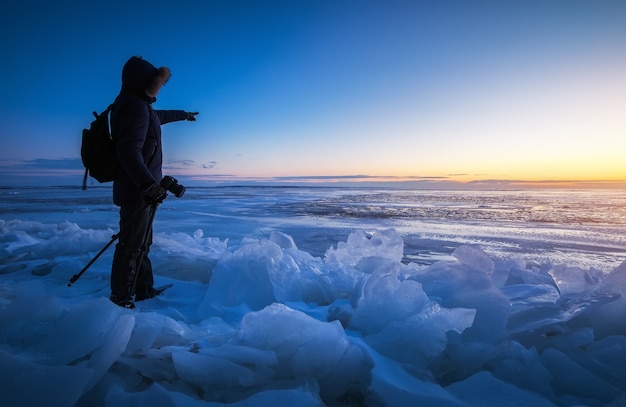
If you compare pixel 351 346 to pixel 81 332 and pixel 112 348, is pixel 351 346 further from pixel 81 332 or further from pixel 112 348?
pixel 81 332

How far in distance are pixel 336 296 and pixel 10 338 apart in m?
2.05

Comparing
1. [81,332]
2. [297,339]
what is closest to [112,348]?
[81,332]

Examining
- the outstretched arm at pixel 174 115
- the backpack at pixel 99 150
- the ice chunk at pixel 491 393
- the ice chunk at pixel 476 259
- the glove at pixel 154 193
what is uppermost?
the outstretched arm at pixel 174 115

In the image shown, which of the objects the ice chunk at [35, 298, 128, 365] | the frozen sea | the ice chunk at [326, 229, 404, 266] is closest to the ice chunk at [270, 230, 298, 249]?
the ice chunk at [326, 229, 404, 266]

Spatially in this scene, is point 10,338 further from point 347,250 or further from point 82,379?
point 347,250

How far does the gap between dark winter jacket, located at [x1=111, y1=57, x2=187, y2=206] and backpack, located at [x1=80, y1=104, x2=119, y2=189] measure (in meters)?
0.06

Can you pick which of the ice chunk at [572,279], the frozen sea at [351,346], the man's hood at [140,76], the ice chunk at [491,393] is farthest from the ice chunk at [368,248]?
the man's hood at [140,76]

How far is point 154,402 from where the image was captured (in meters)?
1.26

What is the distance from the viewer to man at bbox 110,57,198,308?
7.43 feet

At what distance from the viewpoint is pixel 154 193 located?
2.26 metres

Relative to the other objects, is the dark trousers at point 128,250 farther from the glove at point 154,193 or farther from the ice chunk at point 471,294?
the ice chunk at point 471,294

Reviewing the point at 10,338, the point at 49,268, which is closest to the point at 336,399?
the point at 10,338

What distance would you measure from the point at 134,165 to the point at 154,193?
9.4 inches

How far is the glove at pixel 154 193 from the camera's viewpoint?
7.33 ft
